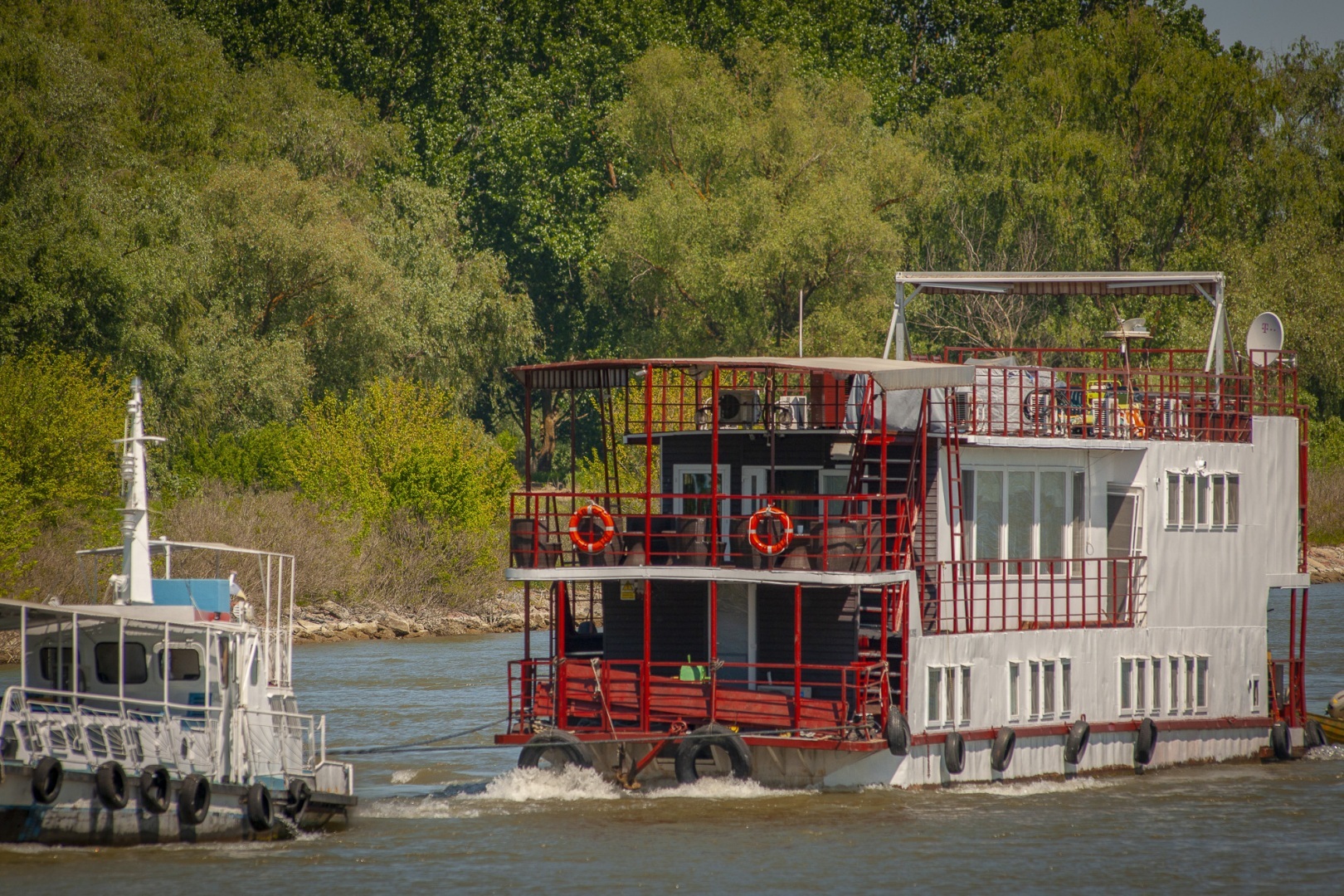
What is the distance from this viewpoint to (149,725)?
71.1 feet

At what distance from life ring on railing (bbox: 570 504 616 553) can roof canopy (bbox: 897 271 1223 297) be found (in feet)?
20.6

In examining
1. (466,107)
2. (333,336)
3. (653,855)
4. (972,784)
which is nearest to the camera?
(653,855)

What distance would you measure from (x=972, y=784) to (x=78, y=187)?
3397 cm

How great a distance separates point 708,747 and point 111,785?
728 centimetres

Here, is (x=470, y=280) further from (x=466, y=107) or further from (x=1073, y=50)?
(x=1073, y=50)

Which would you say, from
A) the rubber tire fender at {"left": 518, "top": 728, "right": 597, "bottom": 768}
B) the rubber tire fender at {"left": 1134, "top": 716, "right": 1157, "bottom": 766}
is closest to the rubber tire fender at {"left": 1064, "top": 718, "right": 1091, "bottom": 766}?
the rubber tire fender at {"left": 1134, "top": 716, "right": 1157, "bottom": 766}

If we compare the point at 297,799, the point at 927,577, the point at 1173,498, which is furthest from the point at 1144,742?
the point at 297,799

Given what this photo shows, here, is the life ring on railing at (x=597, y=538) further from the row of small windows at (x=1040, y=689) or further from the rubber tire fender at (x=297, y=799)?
the row of small windows at (x=1040, y=689)

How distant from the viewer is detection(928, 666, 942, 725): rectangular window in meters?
24.9

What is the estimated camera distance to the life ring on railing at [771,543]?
23.8 metres

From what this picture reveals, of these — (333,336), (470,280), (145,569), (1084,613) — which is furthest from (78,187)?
(1084,613)

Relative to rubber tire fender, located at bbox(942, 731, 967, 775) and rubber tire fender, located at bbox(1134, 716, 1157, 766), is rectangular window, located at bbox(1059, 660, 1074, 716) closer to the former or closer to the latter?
rubber tire fender, located at bbox(1134, 716, 1157, 766)

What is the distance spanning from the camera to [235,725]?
22578 mm

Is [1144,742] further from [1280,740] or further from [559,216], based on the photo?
[559,216]
